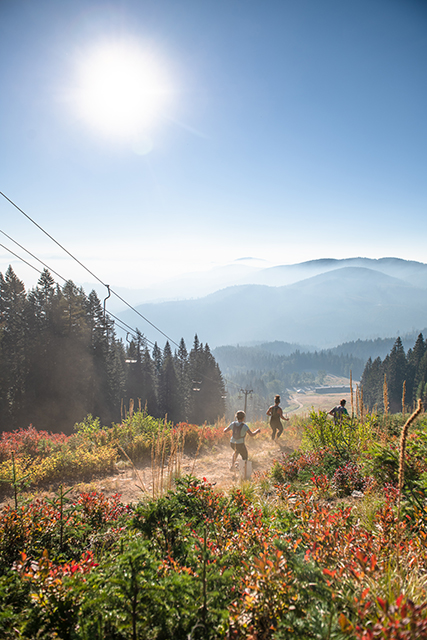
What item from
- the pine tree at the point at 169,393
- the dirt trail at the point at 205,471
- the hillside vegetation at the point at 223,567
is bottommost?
the pine tree at the point at 169,393

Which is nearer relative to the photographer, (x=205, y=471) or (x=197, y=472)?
(x=197, y=472)

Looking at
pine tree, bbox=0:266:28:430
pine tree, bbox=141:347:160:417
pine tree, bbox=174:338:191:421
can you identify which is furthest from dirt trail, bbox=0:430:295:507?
pine tree, bbox=141:347:160:417

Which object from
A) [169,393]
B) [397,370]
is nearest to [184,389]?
[169,393]

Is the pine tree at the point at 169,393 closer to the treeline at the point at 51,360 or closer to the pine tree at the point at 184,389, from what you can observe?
the pine tree at the point at 184,389

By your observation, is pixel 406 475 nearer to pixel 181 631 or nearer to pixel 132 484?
pixel 181 631

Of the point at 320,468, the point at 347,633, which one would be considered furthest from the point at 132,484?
the point at 347,633

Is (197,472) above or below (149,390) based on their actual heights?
above

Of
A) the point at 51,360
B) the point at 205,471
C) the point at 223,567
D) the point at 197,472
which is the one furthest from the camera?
the point at 51,360

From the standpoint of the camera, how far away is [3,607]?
6.37 ft

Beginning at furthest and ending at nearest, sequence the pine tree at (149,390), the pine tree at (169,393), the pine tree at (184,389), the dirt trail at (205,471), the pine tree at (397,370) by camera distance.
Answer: the pine tree at (397,370), the pine tree at (184,389), the pine tree at (169,393), the pine tree at (149,390), the dirt trail at (205,471)

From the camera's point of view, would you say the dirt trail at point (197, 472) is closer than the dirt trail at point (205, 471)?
Yes

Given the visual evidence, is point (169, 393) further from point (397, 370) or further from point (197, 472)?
point (397, 370)

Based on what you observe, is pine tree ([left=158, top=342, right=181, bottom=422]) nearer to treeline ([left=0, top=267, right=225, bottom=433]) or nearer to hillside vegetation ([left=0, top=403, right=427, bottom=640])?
treeline ([left=0, top=267, right=225, bottom=433])

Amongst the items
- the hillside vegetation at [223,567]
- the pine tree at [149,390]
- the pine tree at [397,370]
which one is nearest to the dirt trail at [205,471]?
the hillside vegetation at [223,567]
